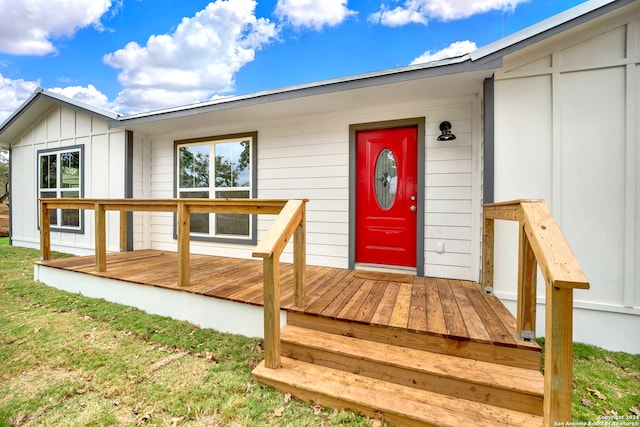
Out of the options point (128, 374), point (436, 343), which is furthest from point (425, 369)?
point (128, 374)

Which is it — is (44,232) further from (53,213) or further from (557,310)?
(557,310)

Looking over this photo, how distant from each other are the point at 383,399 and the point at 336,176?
9.35 ft

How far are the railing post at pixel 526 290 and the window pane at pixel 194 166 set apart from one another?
4.61 meters

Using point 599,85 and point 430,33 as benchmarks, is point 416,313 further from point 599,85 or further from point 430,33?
point 430,33

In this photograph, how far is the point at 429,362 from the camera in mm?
1729

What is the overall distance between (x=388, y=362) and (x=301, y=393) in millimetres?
584

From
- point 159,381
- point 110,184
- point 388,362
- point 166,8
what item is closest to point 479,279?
point 388,362

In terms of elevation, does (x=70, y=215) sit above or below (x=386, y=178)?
below

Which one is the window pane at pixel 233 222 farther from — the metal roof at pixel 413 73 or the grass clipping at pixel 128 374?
the grass clipping at pixel 128 374

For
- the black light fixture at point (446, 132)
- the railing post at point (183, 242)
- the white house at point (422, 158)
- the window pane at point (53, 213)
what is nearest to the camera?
the white house at point (422, 158)

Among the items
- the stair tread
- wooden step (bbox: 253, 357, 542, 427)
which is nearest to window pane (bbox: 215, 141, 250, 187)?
the stair tread

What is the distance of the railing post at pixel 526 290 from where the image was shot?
1774 mm

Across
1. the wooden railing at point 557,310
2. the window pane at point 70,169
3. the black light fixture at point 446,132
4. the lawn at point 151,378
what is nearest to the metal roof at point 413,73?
the black light fixture at point 446,132

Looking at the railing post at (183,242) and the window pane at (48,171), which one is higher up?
the window pane at (48,171)
